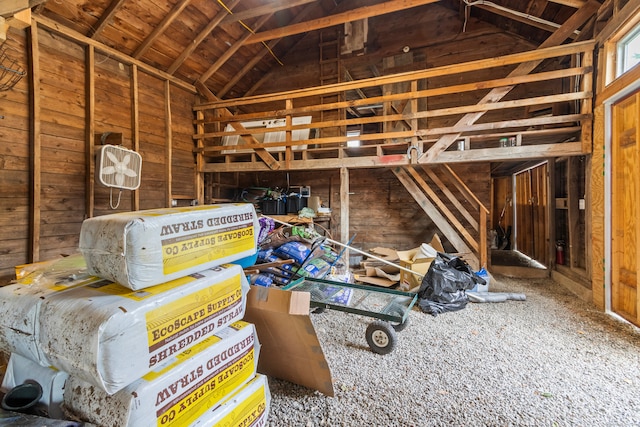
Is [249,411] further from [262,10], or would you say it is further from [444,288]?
[262,10]

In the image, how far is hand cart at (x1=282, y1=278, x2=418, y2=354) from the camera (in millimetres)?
2107

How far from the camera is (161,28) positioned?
11.8 ft

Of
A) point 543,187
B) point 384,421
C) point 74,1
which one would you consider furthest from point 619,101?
point 74,1

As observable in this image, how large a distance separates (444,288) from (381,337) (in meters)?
1.14

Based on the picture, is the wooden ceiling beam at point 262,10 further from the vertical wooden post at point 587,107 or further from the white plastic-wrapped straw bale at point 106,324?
the white plastic-wrapped straw bale at point 106,324

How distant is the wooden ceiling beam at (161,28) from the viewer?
Result: 11.5ft

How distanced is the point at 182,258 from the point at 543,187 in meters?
5.83

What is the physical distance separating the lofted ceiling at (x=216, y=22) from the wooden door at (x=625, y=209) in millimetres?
1506

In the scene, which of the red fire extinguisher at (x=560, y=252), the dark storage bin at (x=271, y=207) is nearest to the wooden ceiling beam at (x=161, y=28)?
the dark storage bin at (x=271, y=207)

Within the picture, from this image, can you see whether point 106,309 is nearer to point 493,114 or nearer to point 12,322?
point 12,322

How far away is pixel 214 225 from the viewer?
121 centimetres

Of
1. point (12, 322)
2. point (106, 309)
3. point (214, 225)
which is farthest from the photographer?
point (214, 225)

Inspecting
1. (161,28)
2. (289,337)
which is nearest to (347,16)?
(161,28)

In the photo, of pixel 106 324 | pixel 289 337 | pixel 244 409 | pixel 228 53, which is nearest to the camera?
pixel 106 324
